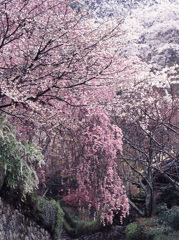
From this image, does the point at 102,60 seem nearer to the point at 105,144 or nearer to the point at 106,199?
the point at 105,144

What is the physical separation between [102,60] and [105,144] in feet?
8.02

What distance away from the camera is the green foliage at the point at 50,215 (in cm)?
728

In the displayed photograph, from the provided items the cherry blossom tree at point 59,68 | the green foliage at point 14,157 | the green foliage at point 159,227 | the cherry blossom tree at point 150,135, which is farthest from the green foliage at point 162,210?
the green foliage at point 14,157

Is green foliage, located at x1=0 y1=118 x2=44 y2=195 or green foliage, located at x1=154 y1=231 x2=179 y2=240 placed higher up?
green foliage, located at x1=0 y1=118 x2=44 y2=195

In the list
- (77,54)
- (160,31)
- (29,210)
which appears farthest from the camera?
(160,31)

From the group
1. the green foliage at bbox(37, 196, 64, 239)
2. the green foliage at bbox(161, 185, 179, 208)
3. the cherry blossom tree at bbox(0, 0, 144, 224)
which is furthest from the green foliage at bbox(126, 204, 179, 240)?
the green foliage at bbox(37, 196, 64, 239)

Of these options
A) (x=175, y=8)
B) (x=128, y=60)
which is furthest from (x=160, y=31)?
(x=128, y=60)

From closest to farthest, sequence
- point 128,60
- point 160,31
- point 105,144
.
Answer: point 105,144, point 128,60, point 160,31

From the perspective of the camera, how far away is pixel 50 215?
7.79 metres

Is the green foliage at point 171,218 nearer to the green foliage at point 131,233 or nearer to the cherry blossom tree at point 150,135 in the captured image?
the cherry blossom tree at point 150,135

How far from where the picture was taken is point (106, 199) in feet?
23.1

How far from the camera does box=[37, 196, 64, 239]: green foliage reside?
23.9ft

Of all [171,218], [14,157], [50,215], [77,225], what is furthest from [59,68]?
[77,225]

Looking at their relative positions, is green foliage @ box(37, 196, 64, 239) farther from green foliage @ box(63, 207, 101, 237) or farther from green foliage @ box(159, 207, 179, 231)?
green foliage @ box(159, 207, 179, 231)
